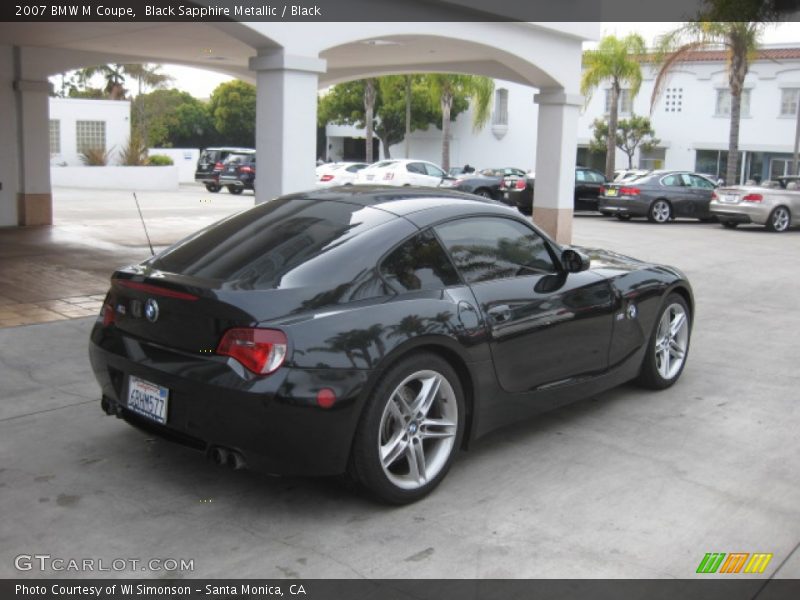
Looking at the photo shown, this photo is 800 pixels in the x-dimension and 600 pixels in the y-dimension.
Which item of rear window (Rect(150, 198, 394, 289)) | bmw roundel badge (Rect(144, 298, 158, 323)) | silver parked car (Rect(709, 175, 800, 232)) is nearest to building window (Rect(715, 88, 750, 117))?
silver parked car (Rect(709, 175, 800, 232))

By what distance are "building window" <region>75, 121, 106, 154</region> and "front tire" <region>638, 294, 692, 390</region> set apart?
3434 cm

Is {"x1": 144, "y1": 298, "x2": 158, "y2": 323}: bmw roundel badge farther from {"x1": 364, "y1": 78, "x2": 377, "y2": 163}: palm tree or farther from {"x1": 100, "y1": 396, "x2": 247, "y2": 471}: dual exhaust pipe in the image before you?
{"x1": 364, "y1": 78, "x2": 377, "y2": 163}: palm tree

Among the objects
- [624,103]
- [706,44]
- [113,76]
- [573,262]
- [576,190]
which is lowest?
[573,262]

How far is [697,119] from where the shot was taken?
3984 centimetres

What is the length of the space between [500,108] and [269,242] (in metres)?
43.1

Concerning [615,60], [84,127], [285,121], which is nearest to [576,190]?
[615,60]

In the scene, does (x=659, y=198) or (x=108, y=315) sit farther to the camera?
(x=659, y=198)

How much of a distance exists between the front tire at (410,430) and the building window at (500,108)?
43.0m

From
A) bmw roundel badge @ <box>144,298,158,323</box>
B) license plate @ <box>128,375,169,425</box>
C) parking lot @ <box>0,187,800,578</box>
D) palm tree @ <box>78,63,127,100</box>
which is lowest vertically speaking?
parking lot @ <box>0,187,800,578</box>

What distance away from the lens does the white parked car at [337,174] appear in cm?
2931

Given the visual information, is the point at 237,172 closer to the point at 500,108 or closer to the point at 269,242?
the point at 500,108

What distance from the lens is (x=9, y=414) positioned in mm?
5348

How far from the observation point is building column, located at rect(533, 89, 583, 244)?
14.1 m

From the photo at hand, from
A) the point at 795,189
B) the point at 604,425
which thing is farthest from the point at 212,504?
the point at 795,189
